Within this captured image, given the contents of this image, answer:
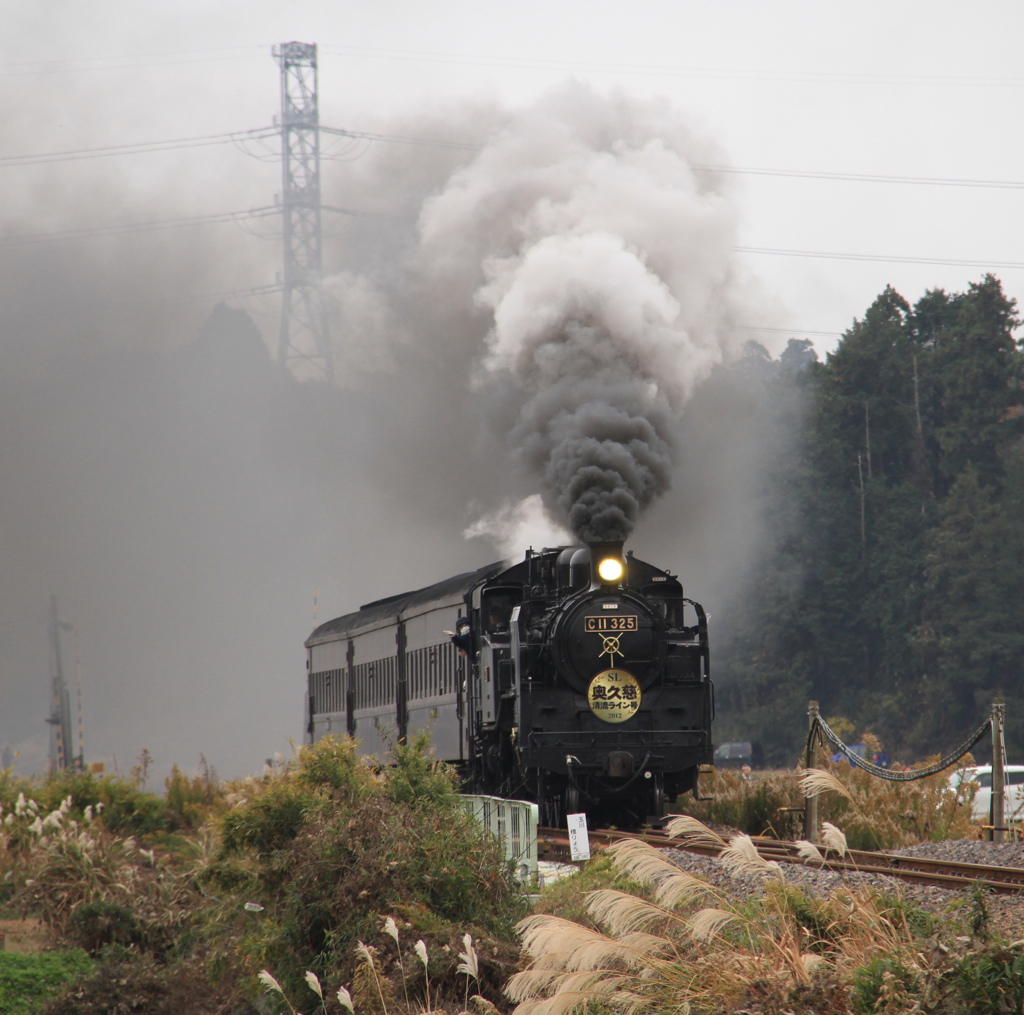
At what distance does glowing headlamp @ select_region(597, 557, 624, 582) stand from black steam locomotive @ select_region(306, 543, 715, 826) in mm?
10

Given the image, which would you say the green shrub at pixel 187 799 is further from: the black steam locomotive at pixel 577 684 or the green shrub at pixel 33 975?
the green shrub at pixel 33 975

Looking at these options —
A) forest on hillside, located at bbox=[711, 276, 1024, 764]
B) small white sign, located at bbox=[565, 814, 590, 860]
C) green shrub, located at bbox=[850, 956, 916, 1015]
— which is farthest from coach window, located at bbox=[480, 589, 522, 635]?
forest on hillside, located at bbox=[711, 276, 1024, 764]

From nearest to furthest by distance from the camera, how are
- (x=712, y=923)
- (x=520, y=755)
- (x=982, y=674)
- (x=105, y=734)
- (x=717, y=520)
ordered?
(x=712, y=923)
(x=520, y=755)
(x=982, y=674)
(x=717, y=520)
(x=105, y=734)

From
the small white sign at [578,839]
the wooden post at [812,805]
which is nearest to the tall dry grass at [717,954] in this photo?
the small white sign at [578,839]

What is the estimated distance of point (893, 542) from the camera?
46.6 meters

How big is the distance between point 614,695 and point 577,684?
1.40 feet

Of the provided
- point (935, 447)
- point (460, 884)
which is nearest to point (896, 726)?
point (935, 447)

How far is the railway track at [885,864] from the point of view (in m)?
7.98

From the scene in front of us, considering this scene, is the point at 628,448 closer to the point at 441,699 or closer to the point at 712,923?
the point at 441,699

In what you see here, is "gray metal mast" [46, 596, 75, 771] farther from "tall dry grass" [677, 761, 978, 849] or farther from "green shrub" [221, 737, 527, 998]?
"green shrub" [221, 737, 527, 998]

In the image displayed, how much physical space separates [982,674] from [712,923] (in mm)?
39447

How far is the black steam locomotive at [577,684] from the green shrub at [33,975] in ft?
11.0

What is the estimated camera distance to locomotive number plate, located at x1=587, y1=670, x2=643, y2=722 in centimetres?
1336

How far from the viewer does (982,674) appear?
42.2 metres
